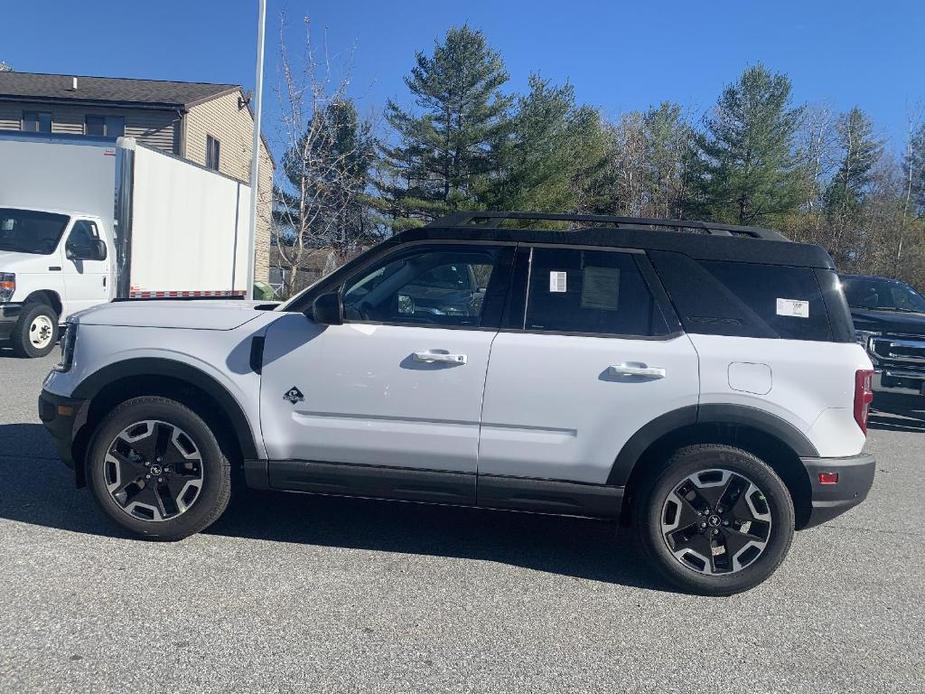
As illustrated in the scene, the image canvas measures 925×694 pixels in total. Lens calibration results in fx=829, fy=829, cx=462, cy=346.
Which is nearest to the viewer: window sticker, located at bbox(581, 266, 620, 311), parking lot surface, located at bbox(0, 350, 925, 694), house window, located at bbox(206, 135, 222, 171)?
parking lot surface, located at bbox(0, 350, 925, 694)

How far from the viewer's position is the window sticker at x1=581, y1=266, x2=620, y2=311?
441 centimetres

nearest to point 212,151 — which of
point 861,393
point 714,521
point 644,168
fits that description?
point 644,168

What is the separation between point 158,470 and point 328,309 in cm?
132

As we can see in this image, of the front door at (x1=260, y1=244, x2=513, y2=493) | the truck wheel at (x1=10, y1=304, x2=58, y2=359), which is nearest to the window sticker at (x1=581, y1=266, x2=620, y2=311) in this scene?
the front door at (x1=260, y1=244, x2=513, y2=493)

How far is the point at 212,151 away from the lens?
33.2m

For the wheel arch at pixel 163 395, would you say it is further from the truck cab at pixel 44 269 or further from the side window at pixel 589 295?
the truck cab at pixel 44 269

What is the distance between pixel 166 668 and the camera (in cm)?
329

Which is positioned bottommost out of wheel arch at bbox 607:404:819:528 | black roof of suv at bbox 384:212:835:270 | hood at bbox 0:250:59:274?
wheel arch at bbox 607:404:819:528

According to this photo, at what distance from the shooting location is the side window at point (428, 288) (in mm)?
4492

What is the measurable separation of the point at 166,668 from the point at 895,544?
4.51 metres

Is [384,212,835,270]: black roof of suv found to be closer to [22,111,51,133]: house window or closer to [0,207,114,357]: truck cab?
[0,207,114,357]: truck cab

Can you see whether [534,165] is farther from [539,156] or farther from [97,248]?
[97,248]

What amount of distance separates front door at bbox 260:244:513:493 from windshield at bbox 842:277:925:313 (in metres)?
8.53

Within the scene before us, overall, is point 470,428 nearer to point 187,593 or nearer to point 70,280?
point 187,593
